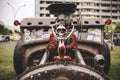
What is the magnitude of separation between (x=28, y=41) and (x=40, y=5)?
1887 inches

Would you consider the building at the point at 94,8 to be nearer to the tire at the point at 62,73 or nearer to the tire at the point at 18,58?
the tire at the point at 18,58

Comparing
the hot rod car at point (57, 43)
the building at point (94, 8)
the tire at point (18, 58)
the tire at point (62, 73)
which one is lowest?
the building at point (94, 8)

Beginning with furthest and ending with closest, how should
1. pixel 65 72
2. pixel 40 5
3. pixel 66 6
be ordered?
pixel 40 5 < pixel 66 6 < pixel 65 72

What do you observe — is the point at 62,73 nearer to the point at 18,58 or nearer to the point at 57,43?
the point at 57,43

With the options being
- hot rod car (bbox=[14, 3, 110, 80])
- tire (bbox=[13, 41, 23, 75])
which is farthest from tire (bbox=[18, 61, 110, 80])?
tire (bbox=[13, 41, 23, 75])

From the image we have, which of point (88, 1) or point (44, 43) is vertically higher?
point (44, 43)

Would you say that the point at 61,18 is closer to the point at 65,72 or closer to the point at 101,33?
the point at 101,33

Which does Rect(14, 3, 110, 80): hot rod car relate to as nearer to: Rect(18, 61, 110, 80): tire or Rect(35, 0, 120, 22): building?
Rect(18, 61, 110, 80): tire

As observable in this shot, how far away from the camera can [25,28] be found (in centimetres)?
750

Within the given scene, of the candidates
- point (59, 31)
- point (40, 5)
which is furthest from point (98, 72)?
point (40, 5)

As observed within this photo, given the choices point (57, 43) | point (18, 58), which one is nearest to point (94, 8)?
point (18, 58)

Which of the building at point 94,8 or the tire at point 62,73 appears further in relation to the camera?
the building at point 94,8

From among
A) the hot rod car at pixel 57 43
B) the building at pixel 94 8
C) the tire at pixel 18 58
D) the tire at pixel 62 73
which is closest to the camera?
the tire at pixel 62 73

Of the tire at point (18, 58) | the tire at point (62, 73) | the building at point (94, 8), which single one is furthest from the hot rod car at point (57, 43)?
the building at point (94, 8)
